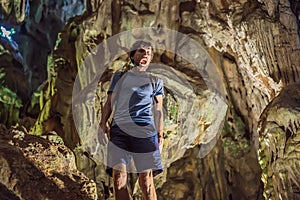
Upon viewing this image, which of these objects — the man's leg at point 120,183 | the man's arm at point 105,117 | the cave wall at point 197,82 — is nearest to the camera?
the man's leg at point 120,183

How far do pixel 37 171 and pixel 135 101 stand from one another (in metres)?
0.69

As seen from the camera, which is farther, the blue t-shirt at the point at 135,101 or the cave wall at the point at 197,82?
the cave wall at the point at 197,82

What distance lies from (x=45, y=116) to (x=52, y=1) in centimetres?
289

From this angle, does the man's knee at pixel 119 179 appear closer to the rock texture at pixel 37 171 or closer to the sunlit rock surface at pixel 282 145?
the rock texture at pixel 37 171

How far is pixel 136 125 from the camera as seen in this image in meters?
2.12

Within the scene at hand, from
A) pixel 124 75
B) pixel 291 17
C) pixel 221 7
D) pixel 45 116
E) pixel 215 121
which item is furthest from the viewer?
pixel 45 116

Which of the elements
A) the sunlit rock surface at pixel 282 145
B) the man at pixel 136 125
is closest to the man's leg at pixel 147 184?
the man at pixel 136 125

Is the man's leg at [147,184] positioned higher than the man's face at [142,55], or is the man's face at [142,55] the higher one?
the man's face at [142,55]

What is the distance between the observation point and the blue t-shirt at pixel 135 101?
2129mm

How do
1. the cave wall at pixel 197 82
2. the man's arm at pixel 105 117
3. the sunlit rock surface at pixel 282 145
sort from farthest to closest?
the cave wall at pixel 197 82, the sunlit rock surface at pixel 282 145, the man's arm at pixel 105 117

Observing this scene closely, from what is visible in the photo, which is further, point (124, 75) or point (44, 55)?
point (44, 55)

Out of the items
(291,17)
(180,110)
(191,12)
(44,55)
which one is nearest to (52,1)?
(44,55)

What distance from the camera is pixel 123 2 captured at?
4.37 meters

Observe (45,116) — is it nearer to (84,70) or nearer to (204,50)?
(84,70)
